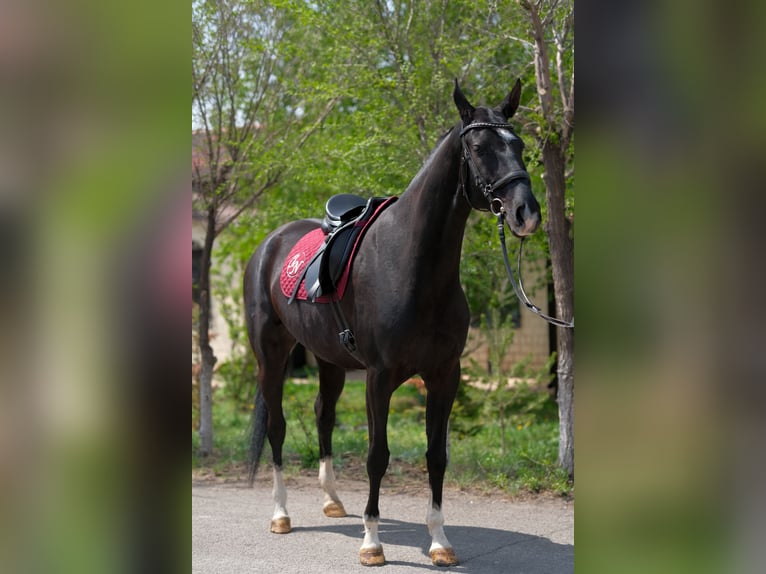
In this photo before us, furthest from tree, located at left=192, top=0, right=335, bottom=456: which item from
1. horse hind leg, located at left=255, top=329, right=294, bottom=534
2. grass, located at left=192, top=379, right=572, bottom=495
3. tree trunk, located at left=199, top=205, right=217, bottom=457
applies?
horse hind leg, located at left=255, top=329, right=294, bottom=534

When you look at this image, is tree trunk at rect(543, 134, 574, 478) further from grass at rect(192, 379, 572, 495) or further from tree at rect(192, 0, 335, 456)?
tree at rect(192, 0, 335, 456)

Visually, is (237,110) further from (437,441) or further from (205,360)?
(437,441)

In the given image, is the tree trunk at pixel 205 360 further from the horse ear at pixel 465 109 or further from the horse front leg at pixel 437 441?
the horse ear at pixel 465 109

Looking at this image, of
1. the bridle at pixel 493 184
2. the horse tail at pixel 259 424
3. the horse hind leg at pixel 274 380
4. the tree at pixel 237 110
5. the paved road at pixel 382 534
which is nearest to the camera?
the bridle at pixel 493 184

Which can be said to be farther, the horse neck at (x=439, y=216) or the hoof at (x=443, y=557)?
the hoof at (x=443, y=557)

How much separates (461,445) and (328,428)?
220cm

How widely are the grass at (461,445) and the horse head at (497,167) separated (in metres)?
3.01

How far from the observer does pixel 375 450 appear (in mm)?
4496

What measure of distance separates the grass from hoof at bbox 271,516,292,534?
1.64 m

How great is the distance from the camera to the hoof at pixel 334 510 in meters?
5.61
